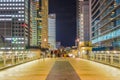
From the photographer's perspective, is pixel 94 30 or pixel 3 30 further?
pixel 3 30

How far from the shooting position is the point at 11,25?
653 feet

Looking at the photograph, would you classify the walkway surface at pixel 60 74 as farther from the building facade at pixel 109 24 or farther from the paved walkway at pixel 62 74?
the building facade at pixel 109 24

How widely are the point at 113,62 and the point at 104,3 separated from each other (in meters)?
87.6

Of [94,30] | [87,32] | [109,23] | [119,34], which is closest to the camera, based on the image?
[119,34]

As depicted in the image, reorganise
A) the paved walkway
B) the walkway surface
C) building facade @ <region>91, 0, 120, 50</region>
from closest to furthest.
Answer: the paved walkway, the walkway surface, building facade @ <region>91, 0, 120, 50</region>

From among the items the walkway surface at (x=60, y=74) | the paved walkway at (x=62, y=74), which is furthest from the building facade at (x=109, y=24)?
the paved walkway at (x=62, y=74)

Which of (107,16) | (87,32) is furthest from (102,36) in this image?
(87,32)

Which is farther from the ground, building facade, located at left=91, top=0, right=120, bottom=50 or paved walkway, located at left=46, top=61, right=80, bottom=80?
building facade, located at left=91, top=0, right=120, bottom=50

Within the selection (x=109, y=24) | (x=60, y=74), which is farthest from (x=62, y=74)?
(x=109, y=24)

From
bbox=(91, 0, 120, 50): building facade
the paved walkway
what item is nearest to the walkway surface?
the paved walkway

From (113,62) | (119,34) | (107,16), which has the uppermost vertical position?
(107,16)

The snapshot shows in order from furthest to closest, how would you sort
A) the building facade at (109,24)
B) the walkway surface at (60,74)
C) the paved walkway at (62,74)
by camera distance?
the building facade at (109,24) < the walkway surface at (60,74) < the paved walkway at (62,74)

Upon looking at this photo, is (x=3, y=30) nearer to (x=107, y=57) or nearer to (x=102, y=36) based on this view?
(x=102, y=36)

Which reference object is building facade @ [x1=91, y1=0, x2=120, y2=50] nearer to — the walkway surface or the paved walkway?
the walkway surface
